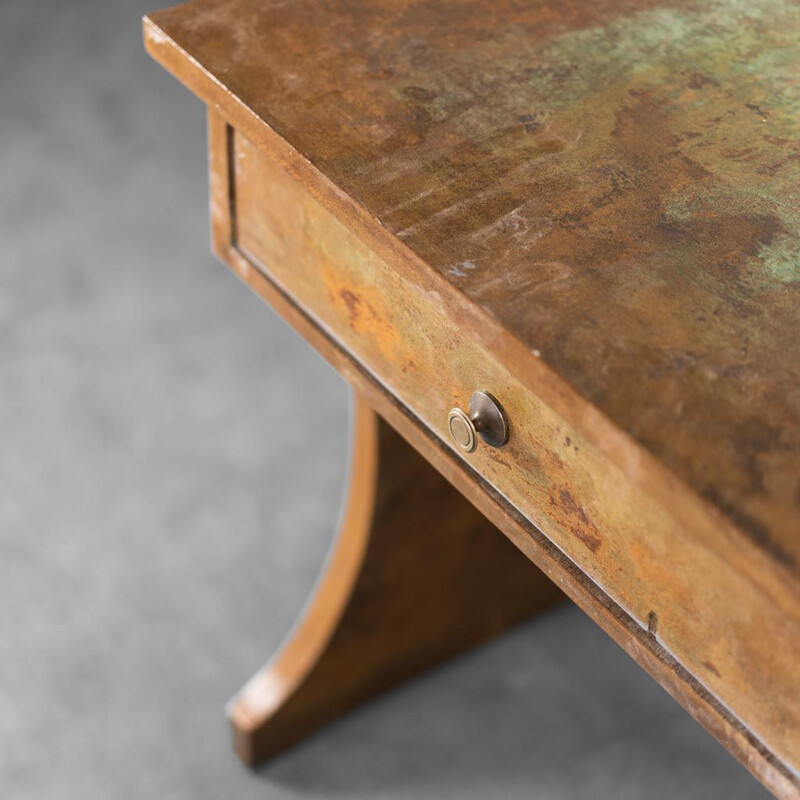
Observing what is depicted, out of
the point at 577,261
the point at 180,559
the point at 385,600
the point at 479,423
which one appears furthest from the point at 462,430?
the point at 180,559

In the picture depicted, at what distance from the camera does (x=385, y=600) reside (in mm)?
1354

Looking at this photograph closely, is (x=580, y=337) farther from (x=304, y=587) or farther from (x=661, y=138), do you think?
(x=304, y=587)

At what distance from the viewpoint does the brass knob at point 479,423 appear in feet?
2.64

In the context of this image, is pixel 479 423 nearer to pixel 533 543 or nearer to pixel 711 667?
pixel 533 543

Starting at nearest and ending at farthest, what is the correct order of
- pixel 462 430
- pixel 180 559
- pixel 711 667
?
pixel 711 667 < pixel 462 430 < pixel 180 559

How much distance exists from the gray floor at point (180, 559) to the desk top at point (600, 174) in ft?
2.28

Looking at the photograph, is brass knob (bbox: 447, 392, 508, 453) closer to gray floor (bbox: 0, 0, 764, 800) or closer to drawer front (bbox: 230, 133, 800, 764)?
drawer front (bbox: 230, 133, 800, 764)

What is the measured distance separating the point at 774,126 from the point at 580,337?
0.82 feet

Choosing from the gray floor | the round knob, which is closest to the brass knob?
the round knob

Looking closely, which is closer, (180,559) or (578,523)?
(578,523)

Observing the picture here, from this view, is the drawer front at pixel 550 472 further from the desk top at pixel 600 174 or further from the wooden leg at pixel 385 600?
the wooden leg at pixel 385 600

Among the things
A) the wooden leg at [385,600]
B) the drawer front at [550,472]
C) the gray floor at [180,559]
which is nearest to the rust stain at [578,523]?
the drawer front at [550,472]

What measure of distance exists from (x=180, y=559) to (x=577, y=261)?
0.85m

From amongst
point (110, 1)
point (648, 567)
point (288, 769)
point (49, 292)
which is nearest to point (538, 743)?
point (288, 769)
